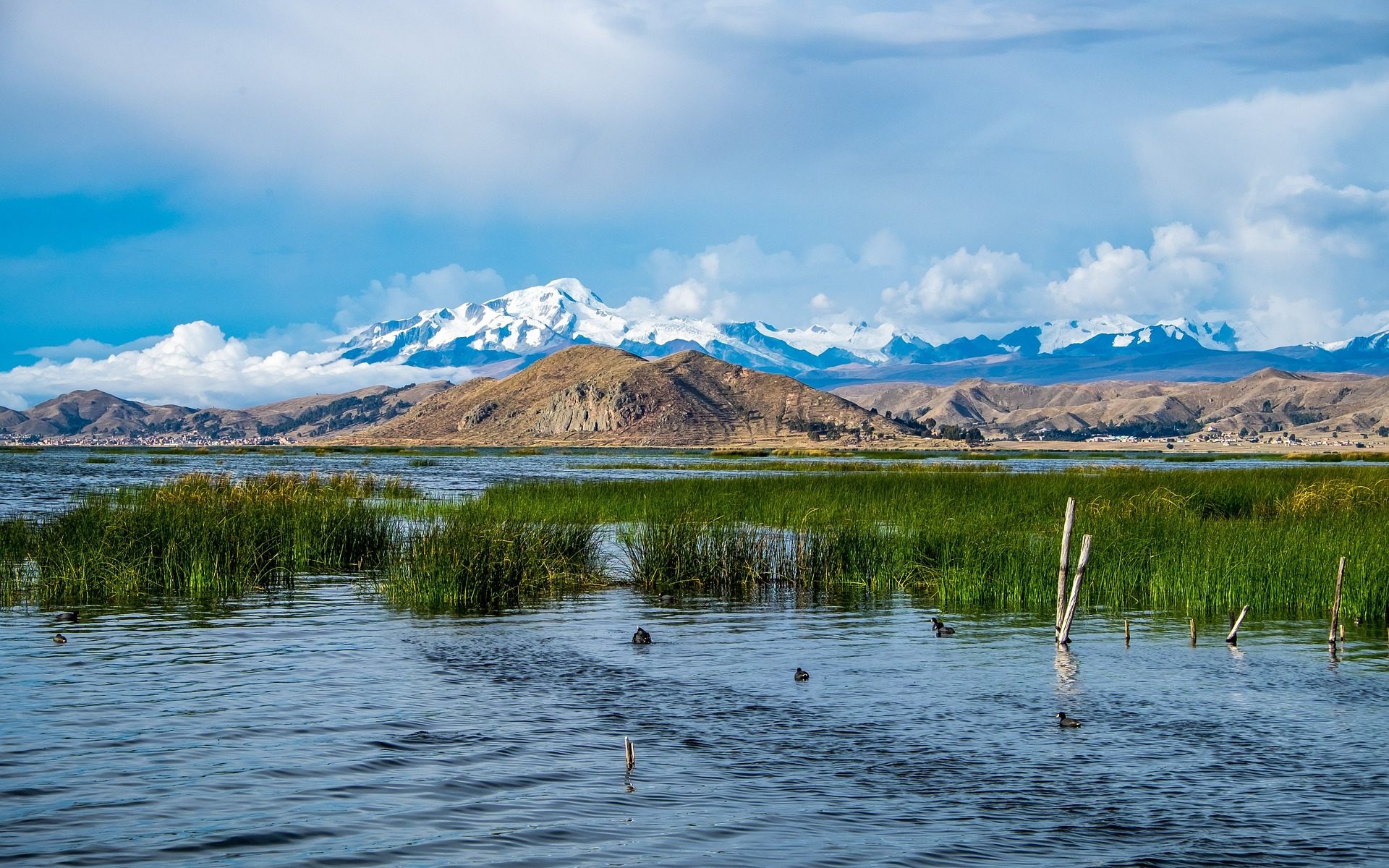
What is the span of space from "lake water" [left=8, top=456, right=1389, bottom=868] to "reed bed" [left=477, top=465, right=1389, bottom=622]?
3.06m

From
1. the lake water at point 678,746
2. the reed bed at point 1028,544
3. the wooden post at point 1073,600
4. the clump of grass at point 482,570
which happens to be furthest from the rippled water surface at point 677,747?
the reed bed at point 1028,544

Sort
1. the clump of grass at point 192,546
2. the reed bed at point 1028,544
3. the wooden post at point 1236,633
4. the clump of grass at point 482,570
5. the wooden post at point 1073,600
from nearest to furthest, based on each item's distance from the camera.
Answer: the wooden post at point 1236,633 < the wooden post at point 1073,600 < the clump of grass at point 482,570 < the clump of grass at point 192,546 < the reed bed at point 1028,544

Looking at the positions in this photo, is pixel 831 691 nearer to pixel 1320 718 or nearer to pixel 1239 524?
pixel 1320 718

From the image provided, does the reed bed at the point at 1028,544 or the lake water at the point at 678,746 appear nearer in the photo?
the lake water at the point at 678,746

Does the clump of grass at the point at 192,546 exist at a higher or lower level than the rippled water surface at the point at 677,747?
higher

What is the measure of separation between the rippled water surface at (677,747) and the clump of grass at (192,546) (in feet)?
12.1

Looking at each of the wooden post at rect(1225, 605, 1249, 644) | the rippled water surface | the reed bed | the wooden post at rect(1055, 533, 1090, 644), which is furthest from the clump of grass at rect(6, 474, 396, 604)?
the wooden post at rect(1225, 605, 1249, 644)

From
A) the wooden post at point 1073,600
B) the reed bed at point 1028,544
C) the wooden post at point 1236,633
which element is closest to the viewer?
the wooden post at point 1236,633

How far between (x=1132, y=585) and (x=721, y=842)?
1971 centimetres

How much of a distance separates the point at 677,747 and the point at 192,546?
17.4m

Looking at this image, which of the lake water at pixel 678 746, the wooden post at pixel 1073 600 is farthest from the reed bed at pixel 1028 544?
the wooden post at pixel 1073 600

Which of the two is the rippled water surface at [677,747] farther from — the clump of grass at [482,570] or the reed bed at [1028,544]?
the reed bed at [1028,544]

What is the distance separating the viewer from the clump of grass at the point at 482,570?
85.4 ft

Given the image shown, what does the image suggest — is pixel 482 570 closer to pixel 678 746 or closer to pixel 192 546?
pixel 192 546
